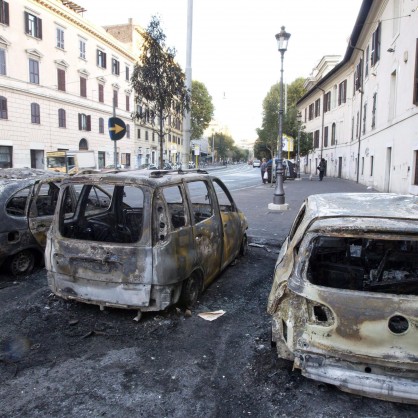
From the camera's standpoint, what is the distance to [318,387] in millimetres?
3090

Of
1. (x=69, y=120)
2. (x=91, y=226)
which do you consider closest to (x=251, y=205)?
(x=91, y=226)

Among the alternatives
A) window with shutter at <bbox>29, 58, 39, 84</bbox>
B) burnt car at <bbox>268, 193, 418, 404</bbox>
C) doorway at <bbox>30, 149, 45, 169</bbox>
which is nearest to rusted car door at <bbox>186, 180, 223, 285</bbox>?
burnt car at <bbox>268, 193, 418, 404</bbox>

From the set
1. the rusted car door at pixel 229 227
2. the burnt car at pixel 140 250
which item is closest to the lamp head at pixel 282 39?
the rusted car door at pixel 229 227

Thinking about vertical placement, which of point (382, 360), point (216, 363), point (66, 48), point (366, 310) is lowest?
point (216, 363)

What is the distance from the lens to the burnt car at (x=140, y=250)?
3953mm

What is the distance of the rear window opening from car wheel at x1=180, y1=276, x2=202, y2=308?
0.79 meters

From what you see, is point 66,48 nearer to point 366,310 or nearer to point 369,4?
point 369,4

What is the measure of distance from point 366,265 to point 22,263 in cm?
469

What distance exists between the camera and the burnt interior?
129 inches

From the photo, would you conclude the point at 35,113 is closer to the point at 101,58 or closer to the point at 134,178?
the point at 101,58

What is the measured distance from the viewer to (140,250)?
154 inches

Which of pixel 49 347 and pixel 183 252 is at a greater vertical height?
pixel 183 252

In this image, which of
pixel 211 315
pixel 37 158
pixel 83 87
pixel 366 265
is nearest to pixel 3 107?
pixel 37 158

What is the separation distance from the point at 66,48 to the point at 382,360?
134ft
